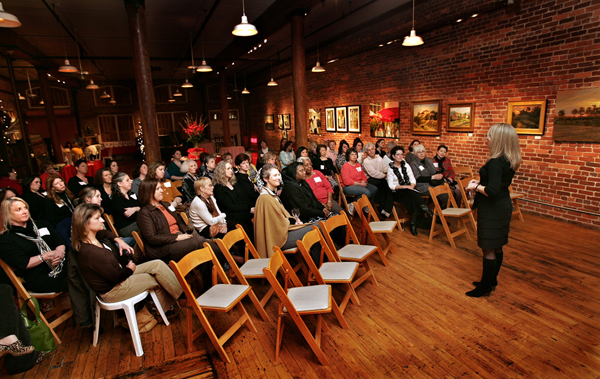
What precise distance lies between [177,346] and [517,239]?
15.7ft

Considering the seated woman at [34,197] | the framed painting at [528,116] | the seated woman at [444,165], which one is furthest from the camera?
the seated woman at [444,165]

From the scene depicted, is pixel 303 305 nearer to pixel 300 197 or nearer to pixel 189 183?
pixel 300 197

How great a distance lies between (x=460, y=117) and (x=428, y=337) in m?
5.46

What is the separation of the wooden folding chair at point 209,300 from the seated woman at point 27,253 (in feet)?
4.56

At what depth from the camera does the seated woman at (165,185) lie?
4.86 metres

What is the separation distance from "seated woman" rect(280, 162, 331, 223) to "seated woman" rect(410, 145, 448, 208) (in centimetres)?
203

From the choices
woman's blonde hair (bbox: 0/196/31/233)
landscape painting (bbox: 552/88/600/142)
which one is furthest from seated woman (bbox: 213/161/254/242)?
landscape painting (bbox: 552/88/600/142)

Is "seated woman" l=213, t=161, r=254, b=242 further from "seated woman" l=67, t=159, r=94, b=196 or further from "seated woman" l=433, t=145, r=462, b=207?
"seated woman" l=433, t=145, r=462, b=207

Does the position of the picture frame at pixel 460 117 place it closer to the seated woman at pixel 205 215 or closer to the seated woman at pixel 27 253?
the seated woman at pixel 205 215

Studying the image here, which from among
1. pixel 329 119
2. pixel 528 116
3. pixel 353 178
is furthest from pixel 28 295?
pixel 329 119

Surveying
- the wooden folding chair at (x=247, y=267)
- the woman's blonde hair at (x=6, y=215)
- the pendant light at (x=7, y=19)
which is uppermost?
the pendant light at (x=7, y=19)

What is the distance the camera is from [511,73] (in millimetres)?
5809

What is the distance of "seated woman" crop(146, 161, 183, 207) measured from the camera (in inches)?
191

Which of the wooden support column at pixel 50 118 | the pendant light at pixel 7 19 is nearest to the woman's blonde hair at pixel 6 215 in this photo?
the pendant light at pixel 7 19
